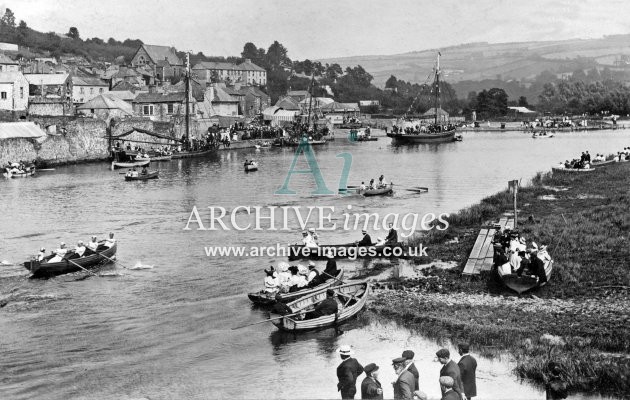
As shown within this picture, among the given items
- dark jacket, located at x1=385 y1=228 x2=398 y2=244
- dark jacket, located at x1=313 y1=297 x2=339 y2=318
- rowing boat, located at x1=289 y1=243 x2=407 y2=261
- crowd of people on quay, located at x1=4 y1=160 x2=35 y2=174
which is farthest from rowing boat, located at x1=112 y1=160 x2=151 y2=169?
dark jacket, located at x1=313 y1=297 x2=339 y2=318

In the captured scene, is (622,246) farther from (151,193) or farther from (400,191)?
(151,193)

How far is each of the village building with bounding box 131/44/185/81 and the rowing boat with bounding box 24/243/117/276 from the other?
122 meters

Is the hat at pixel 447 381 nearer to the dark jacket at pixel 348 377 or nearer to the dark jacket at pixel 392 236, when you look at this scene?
the dark jacket at pixel 348 377

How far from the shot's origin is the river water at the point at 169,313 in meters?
17.1

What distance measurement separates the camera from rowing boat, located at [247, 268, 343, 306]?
21.7 meters

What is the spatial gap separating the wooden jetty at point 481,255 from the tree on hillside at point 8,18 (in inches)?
6833

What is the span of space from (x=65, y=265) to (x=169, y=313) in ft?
20.9

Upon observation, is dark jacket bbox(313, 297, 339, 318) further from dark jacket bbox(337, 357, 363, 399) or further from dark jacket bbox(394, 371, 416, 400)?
dark jacket bbox(394, 371, 416, 400)

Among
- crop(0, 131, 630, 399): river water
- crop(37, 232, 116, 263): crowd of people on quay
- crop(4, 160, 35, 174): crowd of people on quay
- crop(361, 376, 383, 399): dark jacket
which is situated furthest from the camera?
crop(4, 160, 35, 174): crowd of people on quay

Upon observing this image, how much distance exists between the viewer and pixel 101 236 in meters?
35.2

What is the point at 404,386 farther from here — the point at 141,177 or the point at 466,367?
the point at 141,177

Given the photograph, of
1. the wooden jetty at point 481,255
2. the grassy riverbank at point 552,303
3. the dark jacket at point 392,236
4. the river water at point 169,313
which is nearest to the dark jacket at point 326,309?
the river water at point 169,313

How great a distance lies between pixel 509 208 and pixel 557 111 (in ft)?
486

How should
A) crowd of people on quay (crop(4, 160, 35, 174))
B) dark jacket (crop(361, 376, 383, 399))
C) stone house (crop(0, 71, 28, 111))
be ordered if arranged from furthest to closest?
stone house (crop(0, 71, 28, 111)) → crowd of people on quay (crop(4, 160, 35, 174)) → dark jacket (crop(361, 376, 383, 399))
